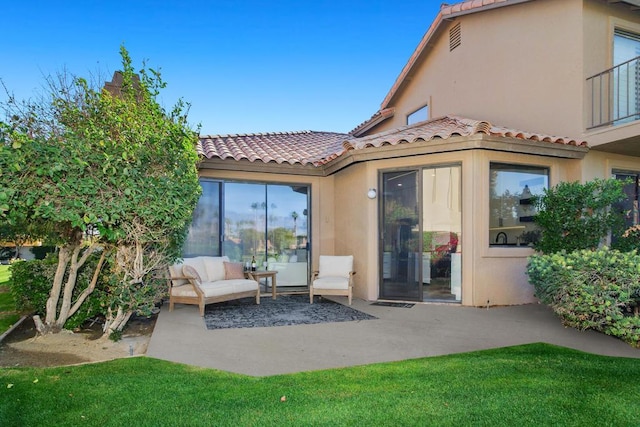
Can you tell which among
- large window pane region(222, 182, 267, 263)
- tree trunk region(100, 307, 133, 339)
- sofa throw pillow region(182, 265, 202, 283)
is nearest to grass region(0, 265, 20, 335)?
tree trunk region(100, 307, 133, 339)

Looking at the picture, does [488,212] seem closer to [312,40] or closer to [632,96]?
[632,96]

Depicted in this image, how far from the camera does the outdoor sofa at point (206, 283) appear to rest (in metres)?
7.83

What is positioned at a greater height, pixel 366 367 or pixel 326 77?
pixel 326 77

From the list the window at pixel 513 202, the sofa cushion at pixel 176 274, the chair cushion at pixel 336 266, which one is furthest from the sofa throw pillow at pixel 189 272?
the window at pixel 513 202

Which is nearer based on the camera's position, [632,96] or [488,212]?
[488,212]

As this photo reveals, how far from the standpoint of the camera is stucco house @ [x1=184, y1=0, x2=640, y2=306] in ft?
27.5

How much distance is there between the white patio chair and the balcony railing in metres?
6.46

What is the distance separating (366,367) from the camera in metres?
4.61

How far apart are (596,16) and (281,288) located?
10296mm

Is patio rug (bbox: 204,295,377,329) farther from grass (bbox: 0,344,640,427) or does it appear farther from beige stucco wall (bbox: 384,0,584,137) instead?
beige stucco wall (bbox: 384,0,584,137)

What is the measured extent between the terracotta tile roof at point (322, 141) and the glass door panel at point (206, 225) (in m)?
1.01

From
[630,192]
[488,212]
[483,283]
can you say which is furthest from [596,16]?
[483,283]

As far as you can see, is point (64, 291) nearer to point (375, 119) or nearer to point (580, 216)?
point (580, 216)

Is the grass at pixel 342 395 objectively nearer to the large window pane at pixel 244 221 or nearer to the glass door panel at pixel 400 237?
the glass door panel at pixel 400 237
